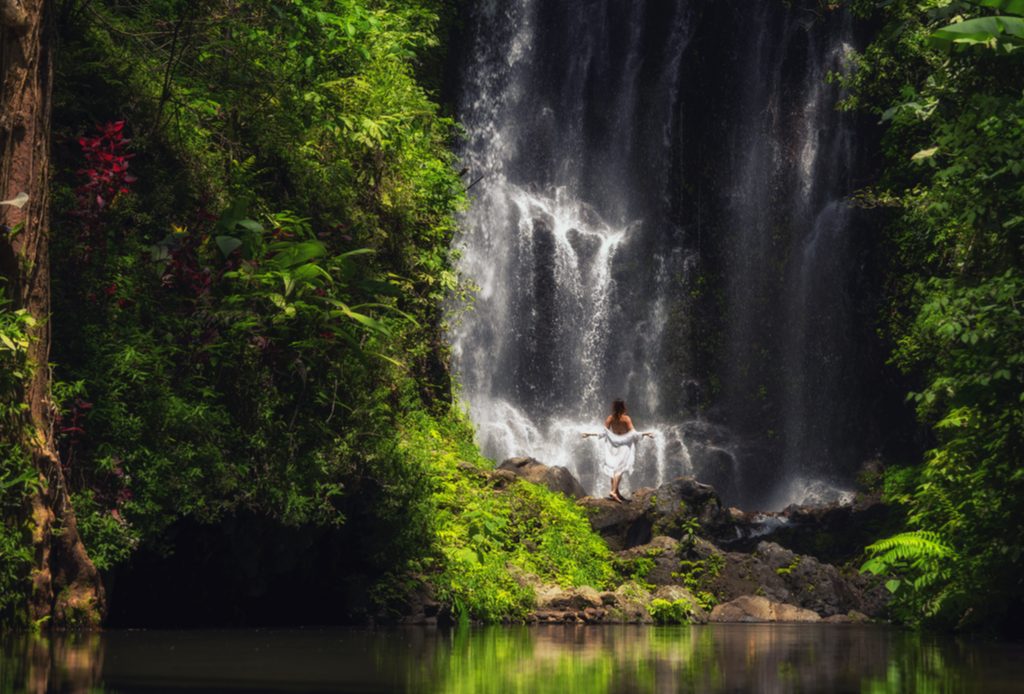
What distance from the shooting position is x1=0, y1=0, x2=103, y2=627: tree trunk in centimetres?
928

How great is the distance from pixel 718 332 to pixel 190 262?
83.8ft

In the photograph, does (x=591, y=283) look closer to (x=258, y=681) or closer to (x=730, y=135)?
(x=730, y=135)

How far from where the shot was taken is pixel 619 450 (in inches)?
911

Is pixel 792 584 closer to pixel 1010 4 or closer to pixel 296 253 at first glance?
pixel 296 253

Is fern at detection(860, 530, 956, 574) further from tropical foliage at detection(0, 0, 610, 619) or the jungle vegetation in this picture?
tropical foliage at detection(0, 0, 610, 619)

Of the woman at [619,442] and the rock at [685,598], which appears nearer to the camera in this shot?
the rock at [685,598]

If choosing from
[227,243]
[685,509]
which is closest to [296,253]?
[227,243]

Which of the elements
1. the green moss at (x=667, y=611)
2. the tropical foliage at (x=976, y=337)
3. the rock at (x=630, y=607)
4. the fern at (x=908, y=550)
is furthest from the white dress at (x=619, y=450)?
the fern at (x=908, y=550)

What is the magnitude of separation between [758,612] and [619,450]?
6802 mm

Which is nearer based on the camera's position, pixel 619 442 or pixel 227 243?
pixel 227 243

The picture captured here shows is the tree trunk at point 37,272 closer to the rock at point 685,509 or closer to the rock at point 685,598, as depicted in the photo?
the rock at point 685,598

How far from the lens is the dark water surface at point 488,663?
20.4ft

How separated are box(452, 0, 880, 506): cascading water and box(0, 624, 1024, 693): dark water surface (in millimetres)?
22053

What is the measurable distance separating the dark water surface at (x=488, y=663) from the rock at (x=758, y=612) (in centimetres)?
514
